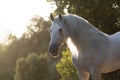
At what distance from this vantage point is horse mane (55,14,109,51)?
16.6 ft

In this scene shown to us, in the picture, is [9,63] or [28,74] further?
[9,63]

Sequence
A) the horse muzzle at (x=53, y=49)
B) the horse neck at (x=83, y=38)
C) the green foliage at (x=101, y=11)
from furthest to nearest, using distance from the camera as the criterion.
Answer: the green foliage at (x=101, y=11) → the horse neck at (x=83, y=38) → the horse muzzle at (x=53, y=49)

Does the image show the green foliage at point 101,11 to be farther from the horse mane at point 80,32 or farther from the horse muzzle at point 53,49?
the horse muzzle at point 53,49

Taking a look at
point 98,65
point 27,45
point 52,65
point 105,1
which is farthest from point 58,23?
point 27,45

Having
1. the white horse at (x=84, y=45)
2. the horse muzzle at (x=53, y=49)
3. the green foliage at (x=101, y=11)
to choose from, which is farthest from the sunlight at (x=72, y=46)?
the green foliage at (x=101, y=11)

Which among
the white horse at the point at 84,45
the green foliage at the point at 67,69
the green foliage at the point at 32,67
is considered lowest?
the green foliage at the point at 32,67

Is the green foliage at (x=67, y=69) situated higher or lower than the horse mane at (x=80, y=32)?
lower

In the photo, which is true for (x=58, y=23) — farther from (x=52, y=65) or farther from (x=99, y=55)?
(x=52, y=65)

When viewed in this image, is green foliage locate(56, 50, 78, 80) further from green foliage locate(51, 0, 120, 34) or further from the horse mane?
the horse mane

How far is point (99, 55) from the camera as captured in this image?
202 inches

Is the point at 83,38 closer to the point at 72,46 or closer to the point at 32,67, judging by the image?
the point at 72,46

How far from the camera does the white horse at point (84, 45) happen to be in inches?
197

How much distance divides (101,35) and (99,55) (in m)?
Answer: 0.34

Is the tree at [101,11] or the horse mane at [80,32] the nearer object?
the horse mane at [80,32]
